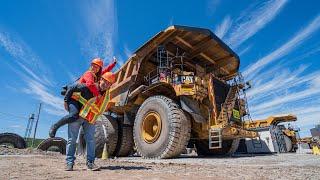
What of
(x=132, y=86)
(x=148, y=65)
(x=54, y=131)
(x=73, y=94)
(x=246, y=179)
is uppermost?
(x=148, y=65)

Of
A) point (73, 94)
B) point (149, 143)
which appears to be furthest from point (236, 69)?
point (73, 94)

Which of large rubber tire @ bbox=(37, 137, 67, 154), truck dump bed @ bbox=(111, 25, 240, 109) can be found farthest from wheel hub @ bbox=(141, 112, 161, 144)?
large rubber tire @ bbox=(37, 137, 67, 154)

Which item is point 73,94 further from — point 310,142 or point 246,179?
point 310,142

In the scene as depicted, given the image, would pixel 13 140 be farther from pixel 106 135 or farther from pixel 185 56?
pixel 185 56

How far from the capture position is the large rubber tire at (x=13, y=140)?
15.1 m

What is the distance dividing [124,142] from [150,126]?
180 cm

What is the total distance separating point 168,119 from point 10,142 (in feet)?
42.0

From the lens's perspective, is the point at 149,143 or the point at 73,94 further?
the point at 149,143

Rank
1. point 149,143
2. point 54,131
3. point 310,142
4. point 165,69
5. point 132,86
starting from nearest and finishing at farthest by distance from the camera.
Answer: point 54,131
point 149,143
point 165,69
point 132,86
point 310,142

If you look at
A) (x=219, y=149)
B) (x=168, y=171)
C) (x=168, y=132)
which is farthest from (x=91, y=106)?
(x=219, y=149)

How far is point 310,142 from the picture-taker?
20.0 metres

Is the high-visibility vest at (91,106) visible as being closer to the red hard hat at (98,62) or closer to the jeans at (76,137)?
the jeans at (76,137)

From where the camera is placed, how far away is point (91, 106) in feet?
12.8

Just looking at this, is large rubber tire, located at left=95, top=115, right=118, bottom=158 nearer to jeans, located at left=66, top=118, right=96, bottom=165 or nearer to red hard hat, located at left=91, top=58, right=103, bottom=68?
jeans, located at left=66, top=118, right=96, bottom=165
